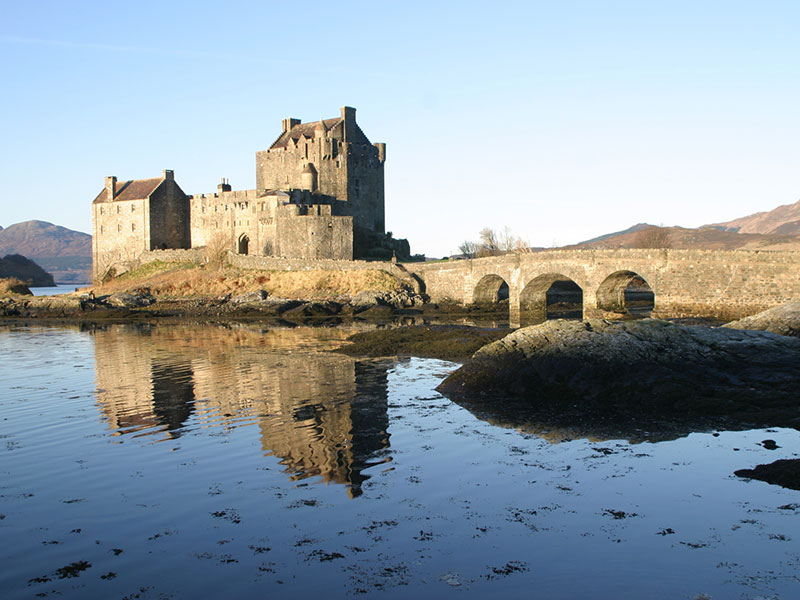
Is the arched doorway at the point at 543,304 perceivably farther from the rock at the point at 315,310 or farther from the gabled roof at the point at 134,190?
the gabled roof at the point at 134,190

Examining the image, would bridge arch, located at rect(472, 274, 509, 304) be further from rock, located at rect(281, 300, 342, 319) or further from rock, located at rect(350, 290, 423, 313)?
rock, located at rect(281, 300, 342, 319)

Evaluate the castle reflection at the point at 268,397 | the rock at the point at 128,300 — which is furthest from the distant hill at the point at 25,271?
the castle reflection at the point at 268,397

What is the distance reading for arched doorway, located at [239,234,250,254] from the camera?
6769 centimetres

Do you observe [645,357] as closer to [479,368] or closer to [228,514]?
[479,368]

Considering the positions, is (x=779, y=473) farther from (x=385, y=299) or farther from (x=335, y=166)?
(x=335, y=166)

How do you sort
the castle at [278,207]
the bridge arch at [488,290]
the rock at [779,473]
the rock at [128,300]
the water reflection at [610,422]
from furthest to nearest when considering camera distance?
1. the castle at [278,207]
2. the rock at [128,300]
3. the bridge arch at [488,290]
4. the water reflection at [610,422]
5. the rock at [779,473]

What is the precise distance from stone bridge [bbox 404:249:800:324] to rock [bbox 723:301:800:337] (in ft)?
32.4

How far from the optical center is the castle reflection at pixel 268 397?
13.3m

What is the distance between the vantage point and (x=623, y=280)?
136ft

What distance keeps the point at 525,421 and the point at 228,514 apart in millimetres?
7165

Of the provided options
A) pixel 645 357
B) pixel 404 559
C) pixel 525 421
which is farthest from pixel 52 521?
pixel 645 357

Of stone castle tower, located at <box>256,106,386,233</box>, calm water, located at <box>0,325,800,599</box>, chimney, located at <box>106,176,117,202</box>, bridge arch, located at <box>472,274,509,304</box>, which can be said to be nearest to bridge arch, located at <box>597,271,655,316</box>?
bridge arch, located at <box>472,274,509,304</box>

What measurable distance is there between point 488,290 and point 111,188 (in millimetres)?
41785

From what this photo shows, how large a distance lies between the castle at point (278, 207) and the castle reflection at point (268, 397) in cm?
2894
